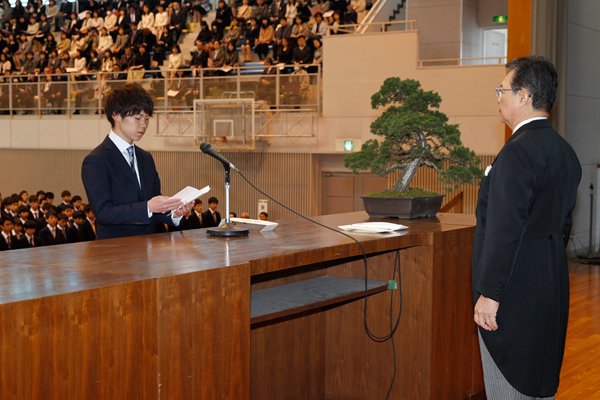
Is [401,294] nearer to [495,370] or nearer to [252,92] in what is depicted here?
[495,370]

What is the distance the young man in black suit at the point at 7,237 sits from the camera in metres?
7.53

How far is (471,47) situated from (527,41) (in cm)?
481

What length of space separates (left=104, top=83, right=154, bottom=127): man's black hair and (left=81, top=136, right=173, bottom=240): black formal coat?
15 centimetres

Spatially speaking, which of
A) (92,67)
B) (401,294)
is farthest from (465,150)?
(92,67)

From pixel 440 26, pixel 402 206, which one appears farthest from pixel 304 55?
pixel 402 206

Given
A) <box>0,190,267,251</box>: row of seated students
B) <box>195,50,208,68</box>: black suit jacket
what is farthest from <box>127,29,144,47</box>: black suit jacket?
<box>0,190,267,251</box>: row of seated students

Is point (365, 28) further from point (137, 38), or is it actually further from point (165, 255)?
point (165, 255)

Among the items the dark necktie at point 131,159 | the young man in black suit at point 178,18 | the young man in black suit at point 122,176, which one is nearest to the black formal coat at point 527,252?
the young man in black suit at point 122,176

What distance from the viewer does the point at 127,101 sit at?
2664mm

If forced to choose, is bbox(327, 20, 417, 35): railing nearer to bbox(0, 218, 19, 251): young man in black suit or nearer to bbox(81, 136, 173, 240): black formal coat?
bbox(0, 218, 19, 251): young man in black suit

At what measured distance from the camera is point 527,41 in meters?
6.82

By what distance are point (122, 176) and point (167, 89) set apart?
9.25 metres

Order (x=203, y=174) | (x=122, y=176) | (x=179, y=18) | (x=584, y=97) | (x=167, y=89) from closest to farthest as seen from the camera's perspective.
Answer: (x=122, y=176) → (x=584, y=97) → (x=167, y=89) → (x=203, y=174) → (x=179, y=18)

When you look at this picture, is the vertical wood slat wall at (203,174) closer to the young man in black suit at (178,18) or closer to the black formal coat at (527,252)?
the young man in black suit at (178,18)
